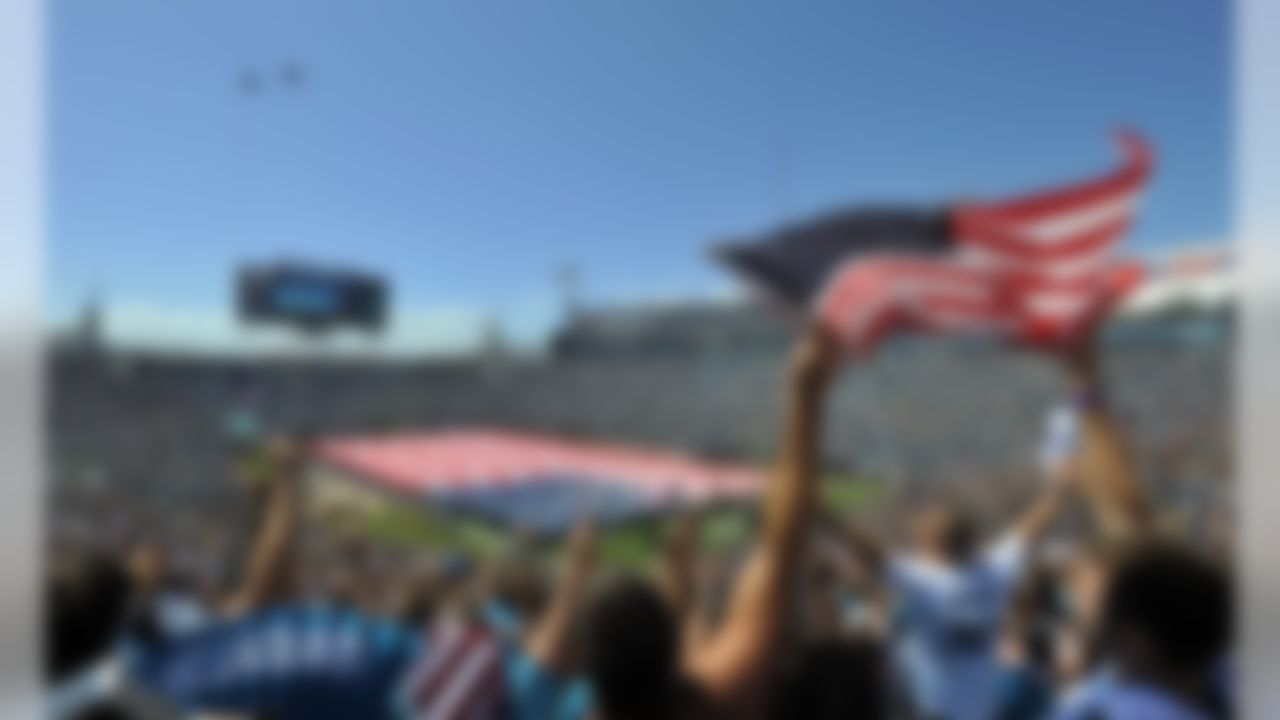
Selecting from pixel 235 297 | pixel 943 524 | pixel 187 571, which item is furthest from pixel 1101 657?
pixel 187 571

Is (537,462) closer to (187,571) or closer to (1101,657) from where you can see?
(187,571)

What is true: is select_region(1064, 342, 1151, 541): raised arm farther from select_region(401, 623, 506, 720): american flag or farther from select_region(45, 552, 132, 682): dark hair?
select_region(45, 552, 132, 682): dark hair

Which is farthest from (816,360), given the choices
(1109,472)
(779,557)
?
(1109,472)

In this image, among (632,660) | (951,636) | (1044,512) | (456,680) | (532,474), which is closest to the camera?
(632,660)

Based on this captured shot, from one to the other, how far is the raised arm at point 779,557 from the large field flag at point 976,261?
32.6 inches

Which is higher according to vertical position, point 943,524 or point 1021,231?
point 1021,231

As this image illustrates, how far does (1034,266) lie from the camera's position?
8.63ft

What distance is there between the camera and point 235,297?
7.62 ft

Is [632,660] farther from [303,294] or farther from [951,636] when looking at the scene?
[303,294]

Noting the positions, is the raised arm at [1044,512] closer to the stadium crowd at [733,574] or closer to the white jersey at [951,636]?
the stadium crowd at [733,574]

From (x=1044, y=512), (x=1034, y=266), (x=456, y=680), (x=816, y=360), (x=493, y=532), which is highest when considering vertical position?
(x=1034, y=266)

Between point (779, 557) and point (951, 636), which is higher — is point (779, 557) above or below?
above

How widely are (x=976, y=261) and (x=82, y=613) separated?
1.93 metres

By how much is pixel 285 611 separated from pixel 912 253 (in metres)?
1.47
